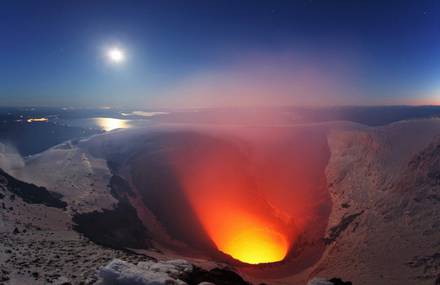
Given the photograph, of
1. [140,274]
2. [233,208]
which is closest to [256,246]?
[233,208]

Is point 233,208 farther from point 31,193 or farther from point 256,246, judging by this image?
point 31,193

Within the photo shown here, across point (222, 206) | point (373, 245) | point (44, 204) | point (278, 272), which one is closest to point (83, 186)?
point (44, 204)

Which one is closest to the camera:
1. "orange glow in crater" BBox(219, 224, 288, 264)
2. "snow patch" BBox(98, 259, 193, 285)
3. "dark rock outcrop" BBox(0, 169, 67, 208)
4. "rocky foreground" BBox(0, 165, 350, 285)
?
"snow patch" BBox(98, 259, 193, 285)

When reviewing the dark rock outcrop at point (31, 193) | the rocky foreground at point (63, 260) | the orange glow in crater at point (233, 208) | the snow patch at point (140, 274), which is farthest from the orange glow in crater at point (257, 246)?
the snow patch at point (140, 274)

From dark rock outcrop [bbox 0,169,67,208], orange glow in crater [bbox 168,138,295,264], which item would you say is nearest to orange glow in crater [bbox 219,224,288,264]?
orange glow in crater [bbox 168,138,295,264]

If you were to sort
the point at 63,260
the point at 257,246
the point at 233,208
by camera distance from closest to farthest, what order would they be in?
the point at 63,260
the point at 257,246
the point at 233,208

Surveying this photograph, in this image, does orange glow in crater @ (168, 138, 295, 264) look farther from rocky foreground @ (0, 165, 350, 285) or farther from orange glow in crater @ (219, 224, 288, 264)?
rocky foreground @ (0, 165, 350, 285)

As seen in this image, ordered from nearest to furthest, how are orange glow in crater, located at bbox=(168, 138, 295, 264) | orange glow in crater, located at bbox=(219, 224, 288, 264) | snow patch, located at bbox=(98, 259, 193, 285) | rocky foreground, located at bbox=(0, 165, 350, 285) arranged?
snow patch, located at bbox=(98, 259, 193, 285), rocky foreground, located at bbox=(0, 165, 350, 285), orange glow in crater, located at bbox=(219, 224, 288, 264), orange glow in crater, located at bbox=(168, 138, 295, 264)

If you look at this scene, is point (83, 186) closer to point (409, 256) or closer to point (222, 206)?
point (222, 206)
